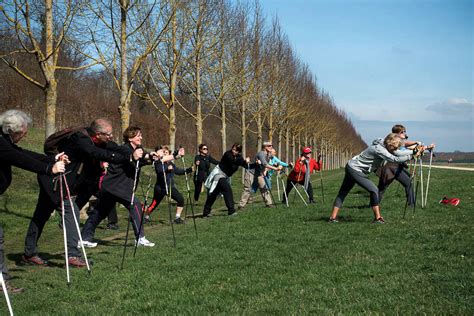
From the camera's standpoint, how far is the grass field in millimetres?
5246

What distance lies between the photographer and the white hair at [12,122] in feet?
21.0

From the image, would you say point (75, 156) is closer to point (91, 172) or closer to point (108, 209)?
point (91, 172)

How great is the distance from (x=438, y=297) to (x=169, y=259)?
13.5 feet

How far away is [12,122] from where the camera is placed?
6.42 metres

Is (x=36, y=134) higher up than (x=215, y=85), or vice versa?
(x=215, y=85)

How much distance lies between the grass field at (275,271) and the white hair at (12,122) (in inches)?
80.2

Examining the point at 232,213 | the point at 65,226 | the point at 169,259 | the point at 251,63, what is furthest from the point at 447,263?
the point at 251,63

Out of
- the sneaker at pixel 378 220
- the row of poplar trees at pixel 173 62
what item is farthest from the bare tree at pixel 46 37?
the sneaker at pixel 378 220

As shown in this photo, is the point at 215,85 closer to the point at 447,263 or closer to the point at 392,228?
the point at 392,228

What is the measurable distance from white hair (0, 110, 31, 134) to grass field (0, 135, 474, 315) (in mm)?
2038

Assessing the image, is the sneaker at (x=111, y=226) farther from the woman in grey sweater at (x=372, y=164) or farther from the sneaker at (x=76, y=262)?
the woman in grey sweater at (x=372, y=164)

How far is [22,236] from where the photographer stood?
442 inches

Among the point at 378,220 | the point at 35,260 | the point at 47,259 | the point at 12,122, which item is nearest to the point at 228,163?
the point at 378,220

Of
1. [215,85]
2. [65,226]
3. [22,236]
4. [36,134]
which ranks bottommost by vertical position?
[22,236]
